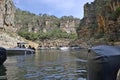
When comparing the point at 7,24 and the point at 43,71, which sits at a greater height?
the point at 7,24

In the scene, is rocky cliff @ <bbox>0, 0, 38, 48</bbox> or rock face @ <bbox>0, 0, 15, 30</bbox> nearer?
rocky cliff @ <bbox>0, 0, 38, 48</bbox>

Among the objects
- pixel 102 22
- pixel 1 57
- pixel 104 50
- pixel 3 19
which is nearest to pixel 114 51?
pixel 104 50

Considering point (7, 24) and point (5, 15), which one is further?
point (5, 15)

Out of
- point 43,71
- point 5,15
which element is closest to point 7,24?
point 5,15

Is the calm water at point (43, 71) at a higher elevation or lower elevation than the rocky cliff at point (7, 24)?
lower

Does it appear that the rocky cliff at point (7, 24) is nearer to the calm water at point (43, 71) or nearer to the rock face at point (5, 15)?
the rock face at point (5, 15)

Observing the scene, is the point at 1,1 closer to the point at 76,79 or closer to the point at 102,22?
the point at 102,22

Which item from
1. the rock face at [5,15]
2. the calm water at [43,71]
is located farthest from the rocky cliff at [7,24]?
the calm water at [43,71]

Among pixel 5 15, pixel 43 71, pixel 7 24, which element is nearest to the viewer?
pixel 43 71

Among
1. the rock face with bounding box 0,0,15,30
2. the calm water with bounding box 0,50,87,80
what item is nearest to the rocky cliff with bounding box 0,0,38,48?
the rock face with bounding box 0,0,15,30

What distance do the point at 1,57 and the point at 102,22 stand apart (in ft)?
390

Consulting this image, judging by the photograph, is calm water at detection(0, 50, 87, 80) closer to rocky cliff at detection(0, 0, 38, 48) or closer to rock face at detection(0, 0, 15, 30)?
rocky cliff at detection(0, 0, 38, 48)

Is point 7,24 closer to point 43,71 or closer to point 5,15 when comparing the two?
point 5,15

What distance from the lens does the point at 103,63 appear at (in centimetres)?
838
